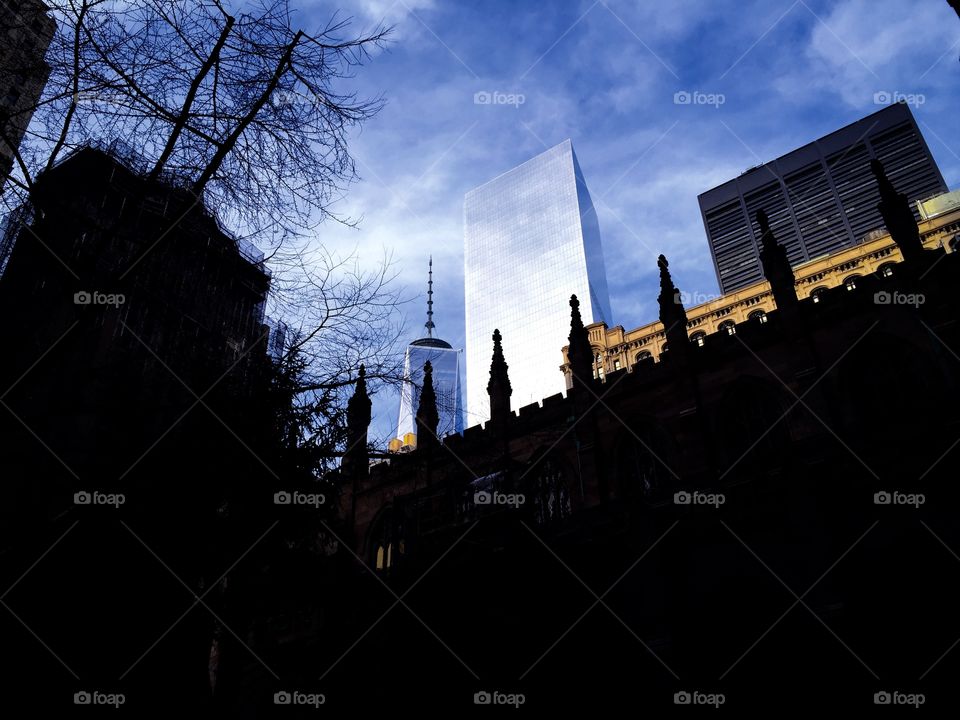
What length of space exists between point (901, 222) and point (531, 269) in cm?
9491

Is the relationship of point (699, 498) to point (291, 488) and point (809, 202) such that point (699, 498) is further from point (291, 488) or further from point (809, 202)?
point (809, 202)

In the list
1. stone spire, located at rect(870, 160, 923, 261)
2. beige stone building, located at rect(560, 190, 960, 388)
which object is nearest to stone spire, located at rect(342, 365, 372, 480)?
stone spire, located at rect(870, 160, 923, 261)

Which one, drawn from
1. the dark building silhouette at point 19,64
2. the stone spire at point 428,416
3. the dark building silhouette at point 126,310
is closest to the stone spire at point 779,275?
the stone spire at point 428,416

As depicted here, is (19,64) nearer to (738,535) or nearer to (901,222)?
(738,535)

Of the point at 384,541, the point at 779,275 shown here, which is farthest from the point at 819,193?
the point at 384,541

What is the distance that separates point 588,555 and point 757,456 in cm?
671

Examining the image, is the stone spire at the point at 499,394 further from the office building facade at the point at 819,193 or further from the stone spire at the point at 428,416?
the office building facade at the point at 819,193

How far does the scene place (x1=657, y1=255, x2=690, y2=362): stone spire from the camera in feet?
79.5

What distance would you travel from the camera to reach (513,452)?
27406mm

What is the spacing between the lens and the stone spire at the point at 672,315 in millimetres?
24234

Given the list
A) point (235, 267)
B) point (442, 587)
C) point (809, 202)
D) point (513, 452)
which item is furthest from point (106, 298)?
point (809, 202)

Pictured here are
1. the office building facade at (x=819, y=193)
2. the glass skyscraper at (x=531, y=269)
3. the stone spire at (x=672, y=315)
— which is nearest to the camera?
the stone spire at (x=672, y=315)

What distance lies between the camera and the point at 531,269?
117 m

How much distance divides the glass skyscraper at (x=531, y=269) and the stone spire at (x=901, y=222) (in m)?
77.1
